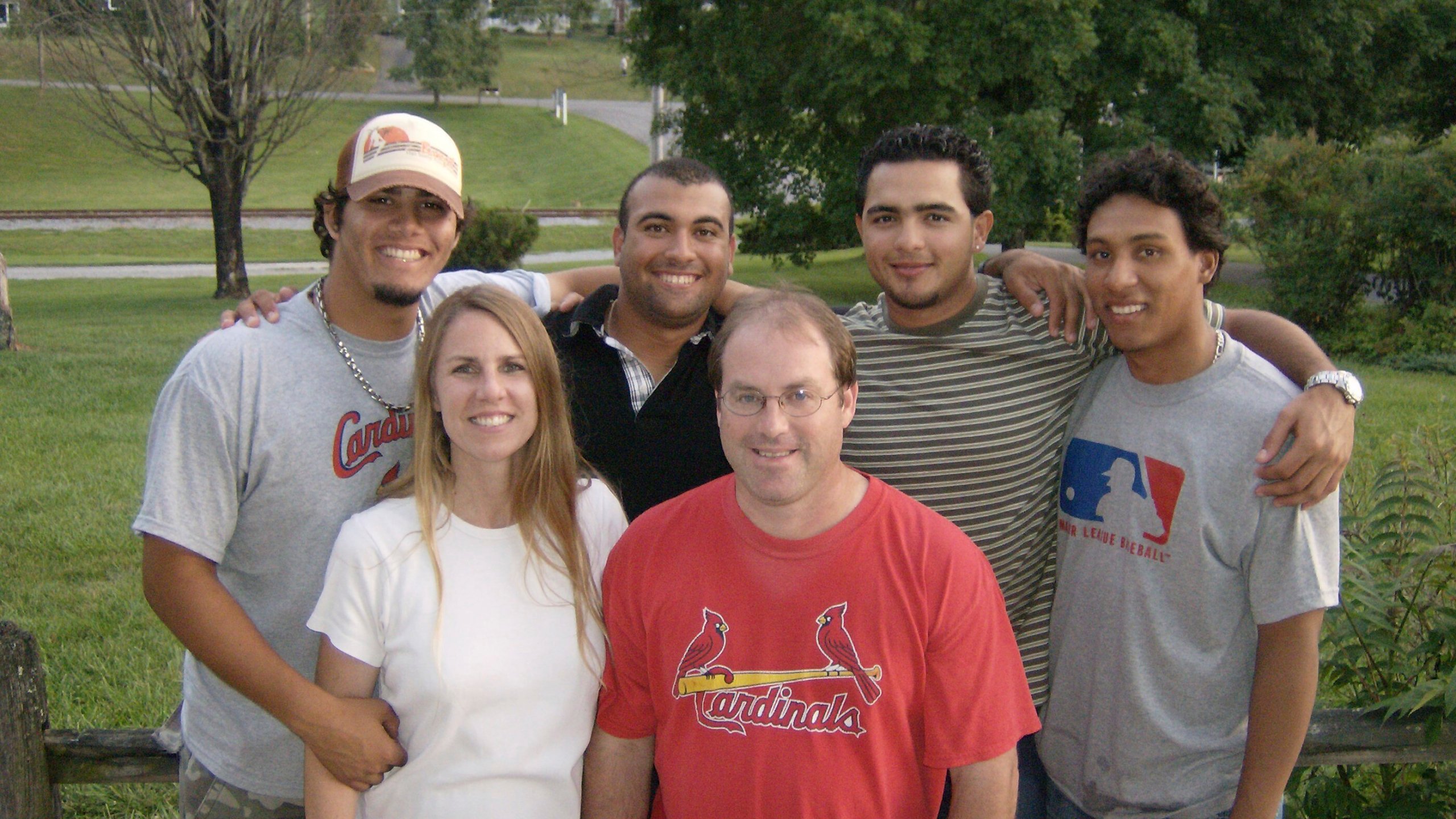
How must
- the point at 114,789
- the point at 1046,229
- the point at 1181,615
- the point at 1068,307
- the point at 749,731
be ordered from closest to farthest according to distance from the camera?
the point at 749,731 → the point at 1181,615 → the point at 1068,307 → the point at 114,789 → the point at 1046,229

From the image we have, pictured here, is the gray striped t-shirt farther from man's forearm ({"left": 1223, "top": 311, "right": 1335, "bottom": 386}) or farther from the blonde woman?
the blonde woman

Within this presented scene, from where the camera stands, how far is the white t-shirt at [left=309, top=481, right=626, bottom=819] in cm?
248

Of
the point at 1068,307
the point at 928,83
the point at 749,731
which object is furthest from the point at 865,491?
the point at 928,83

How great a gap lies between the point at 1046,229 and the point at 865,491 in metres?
29.7

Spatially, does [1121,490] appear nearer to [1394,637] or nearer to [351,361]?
[1394,637]

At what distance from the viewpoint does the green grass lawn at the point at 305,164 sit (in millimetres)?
37125

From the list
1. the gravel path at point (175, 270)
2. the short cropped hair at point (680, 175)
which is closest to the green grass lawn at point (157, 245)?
the gravel path at point (175, 270)

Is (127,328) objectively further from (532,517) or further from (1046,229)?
(1046,229)

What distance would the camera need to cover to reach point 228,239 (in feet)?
64.8

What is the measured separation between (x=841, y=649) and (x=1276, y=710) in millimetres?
1132

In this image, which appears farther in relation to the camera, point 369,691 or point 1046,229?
point 1046,229

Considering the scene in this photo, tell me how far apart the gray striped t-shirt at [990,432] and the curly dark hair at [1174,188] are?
28cm

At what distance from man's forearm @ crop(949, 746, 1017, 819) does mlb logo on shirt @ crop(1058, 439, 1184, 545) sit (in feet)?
2.49

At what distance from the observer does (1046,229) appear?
30.4 m
